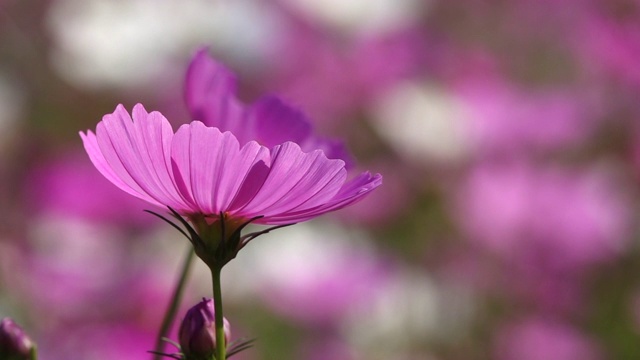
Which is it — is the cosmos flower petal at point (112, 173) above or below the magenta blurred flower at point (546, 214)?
below

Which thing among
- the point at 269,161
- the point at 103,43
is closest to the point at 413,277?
the point at 103,43

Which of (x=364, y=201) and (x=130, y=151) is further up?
(x=364, y=201)

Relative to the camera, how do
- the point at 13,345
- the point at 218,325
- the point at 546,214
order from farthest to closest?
1. the point at 546,214
2. the point at 13,345
3. the point at 218,325

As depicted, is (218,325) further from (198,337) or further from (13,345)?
(13,345)

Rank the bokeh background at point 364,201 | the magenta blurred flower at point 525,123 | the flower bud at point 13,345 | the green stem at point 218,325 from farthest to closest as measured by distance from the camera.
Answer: the magenta blurred flower at point 525,123, the bokeh background at point 364,201, the flower bud at point 13,345, the green stem at point 218,325

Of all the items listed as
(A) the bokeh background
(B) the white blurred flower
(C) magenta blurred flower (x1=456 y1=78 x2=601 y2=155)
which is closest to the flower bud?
(A) the bokeh background

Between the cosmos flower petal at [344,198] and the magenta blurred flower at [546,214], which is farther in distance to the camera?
the magenta blurred flower at [546,214]

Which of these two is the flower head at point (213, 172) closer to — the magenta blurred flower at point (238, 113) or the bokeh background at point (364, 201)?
the magenta blurred flower at point (238, 113)

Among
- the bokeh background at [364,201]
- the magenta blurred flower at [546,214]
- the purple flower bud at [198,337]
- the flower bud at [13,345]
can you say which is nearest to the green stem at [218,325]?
the purple flower bud at [198,337]

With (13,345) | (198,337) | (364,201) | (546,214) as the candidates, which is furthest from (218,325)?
(364,201)
